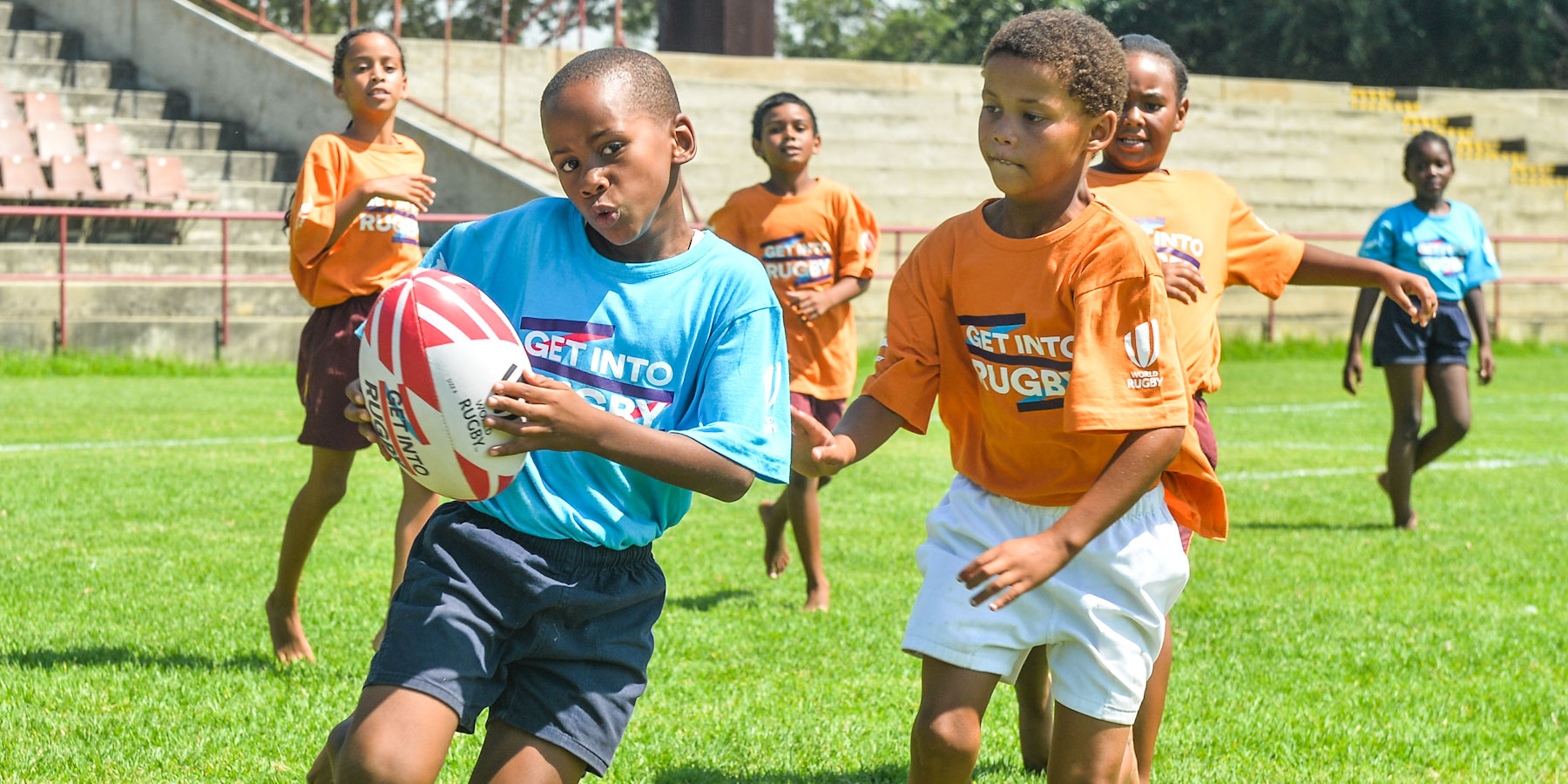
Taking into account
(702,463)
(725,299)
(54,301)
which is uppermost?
(725,299)

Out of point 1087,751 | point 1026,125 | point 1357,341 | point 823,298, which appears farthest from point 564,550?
point 1357,341

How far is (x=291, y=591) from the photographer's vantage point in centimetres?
520

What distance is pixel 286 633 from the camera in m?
5.23

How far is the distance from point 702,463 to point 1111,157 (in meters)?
2.04

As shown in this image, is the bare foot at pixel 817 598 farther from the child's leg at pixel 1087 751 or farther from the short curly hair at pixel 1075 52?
the short curly hair at pixel 1075 52

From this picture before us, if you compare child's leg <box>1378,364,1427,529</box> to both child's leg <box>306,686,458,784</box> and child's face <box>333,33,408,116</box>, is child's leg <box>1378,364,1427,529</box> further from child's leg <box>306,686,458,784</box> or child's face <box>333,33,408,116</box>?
child's leg <box>306,686,458,784</box>

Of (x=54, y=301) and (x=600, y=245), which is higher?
(x=600, y=245)

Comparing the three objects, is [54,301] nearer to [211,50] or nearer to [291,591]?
[211,50]

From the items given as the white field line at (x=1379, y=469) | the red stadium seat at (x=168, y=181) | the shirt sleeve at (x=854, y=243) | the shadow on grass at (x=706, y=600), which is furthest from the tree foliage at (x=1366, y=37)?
the shadow on grass at (x=706, y=600)

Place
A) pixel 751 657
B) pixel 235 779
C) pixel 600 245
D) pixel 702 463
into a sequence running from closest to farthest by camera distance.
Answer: pixel 702 463
pixel 600 245
pixel 235 779
pixel 751 657

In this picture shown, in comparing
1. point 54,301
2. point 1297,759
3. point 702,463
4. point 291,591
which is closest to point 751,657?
point 291,591

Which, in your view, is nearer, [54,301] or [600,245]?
[600,245]

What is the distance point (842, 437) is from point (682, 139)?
0.72m

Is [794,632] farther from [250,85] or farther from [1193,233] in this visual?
[250,85]
